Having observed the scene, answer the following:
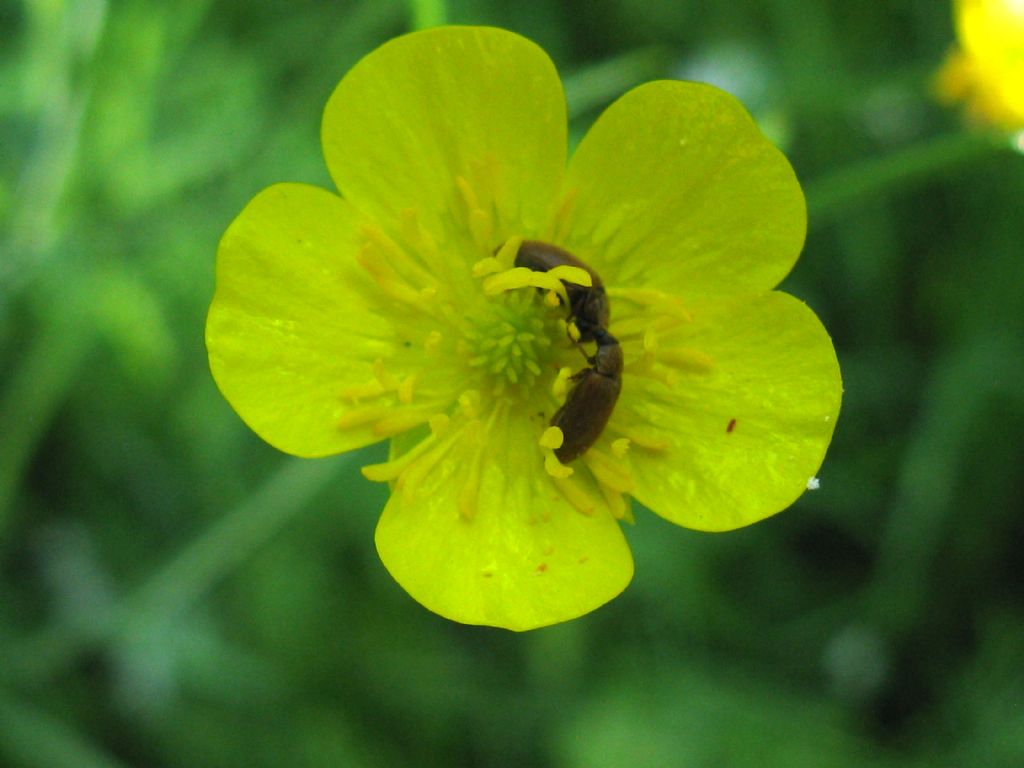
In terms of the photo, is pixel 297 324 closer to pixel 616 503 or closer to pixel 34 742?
pixel 616 503

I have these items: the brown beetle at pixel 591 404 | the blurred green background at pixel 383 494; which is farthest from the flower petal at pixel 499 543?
the blurred green background at pixel 383 494

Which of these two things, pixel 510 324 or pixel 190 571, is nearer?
pixel 510 324

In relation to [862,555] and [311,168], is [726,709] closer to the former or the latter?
[862,555]

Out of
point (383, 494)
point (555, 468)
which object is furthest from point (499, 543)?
point (383, 494)

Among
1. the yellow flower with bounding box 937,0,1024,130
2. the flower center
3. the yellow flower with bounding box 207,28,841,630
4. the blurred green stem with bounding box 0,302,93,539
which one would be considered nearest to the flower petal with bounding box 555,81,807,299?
the yellow flower with bounding box 207,28,841,630

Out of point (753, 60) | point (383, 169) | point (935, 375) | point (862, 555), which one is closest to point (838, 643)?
point (862, 555)

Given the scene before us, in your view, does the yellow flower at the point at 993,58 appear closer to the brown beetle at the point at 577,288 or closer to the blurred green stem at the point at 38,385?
the brown beetle at the point at 577,288

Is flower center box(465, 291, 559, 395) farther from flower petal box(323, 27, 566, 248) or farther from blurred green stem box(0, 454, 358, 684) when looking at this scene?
blurred green stem box(0, 454, 358, 684)
